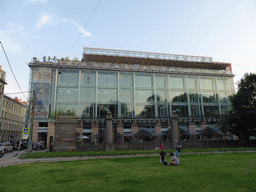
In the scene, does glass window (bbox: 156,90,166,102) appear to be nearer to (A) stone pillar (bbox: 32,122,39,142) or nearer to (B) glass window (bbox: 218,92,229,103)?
(B) glass window (bbox: 218,92,229,103)

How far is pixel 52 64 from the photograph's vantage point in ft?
159

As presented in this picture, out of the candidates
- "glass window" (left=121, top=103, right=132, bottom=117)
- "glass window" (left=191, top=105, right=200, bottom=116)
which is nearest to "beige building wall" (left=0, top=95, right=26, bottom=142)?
"glass window" (left=121, top=103, right=132, bottom=117)

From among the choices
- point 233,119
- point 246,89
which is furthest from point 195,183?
point 246,89

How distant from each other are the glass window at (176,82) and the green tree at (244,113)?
840 inches

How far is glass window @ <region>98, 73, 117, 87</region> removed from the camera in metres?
50.9

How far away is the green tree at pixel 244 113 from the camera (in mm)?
32750

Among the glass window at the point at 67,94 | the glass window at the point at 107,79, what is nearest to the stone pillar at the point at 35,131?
the glass window at the point at 67,94

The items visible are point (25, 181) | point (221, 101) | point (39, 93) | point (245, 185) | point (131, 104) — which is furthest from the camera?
point (221, 101)

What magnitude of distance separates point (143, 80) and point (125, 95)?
755cm

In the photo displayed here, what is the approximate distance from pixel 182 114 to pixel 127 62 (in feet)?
78.7

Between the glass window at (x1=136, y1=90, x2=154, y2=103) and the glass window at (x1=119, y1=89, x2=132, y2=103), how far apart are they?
92.4 inches

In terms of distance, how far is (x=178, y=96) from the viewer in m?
54.9

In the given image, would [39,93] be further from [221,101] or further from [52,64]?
[221,101]

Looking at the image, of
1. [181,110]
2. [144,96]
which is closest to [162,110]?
[181,110]
